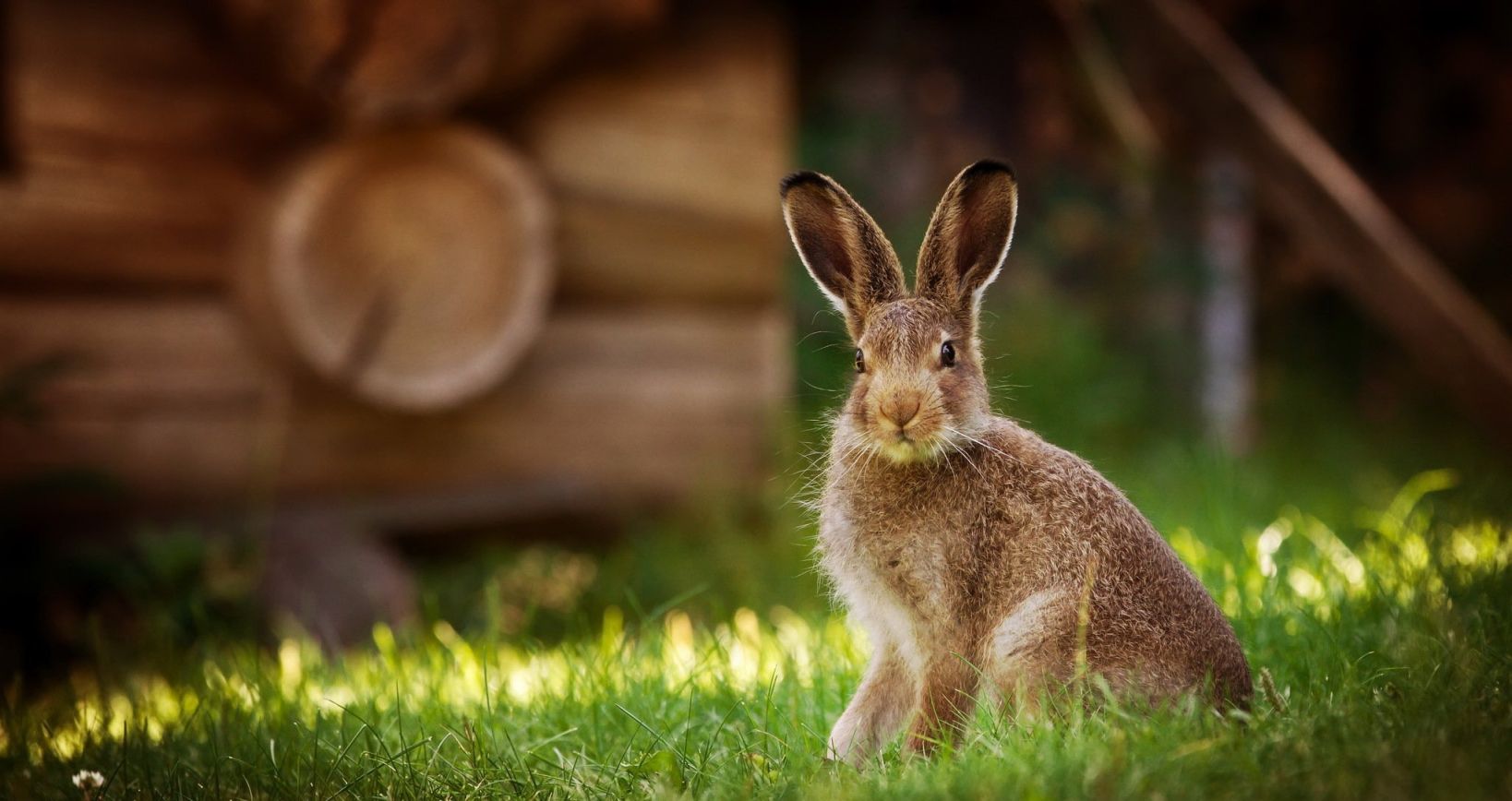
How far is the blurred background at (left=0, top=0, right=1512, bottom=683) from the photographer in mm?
5047

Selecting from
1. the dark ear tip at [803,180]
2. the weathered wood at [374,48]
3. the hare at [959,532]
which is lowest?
the hare at [959,532]

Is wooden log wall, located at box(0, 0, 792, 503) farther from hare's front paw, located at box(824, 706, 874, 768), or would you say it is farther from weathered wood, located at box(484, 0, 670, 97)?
hare's front paw, located at box(824, 706, 874, 768)

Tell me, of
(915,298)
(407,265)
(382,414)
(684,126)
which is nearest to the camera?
(915,298)

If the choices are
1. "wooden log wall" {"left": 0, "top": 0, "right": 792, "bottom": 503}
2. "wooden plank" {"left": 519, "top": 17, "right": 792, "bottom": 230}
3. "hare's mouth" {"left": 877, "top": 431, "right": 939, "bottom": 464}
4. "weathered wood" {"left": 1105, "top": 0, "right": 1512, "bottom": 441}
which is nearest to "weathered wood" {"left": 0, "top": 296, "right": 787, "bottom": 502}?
"wooden log wall" {"left": 0, "top": 0, "right": 792, "bottom": 503}

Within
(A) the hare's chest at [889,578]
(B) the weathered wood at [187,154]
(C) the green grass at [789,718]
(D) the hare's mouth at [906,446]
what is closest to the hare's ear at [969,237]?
(D) the hare's mouth at [906,446]

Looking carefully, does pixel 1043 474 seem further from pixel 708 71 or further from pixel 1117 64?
pixel 1117 64

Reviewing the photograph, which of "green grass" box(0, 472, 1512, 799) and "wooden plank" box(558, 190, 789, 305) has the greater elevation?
"wooden plank" box(558, 190, 789, 305)

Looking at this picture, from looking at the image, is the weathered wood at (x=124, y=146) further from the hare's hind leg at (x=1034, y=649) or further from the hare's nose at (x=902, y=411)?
the hare's hind leg at (x=1034, y=649)

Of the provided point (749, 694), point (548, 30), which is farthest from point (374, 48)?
point (749, 694)

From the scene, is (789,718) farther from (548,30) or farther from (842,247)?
(548,30)

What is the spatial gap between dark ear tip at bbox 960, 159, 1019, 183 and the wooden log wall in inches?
130

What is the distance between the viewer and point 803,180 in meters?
2.97

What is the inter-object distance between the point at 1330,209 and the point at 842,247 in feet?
11.0

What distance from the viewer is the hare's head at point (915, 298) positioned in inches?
114
